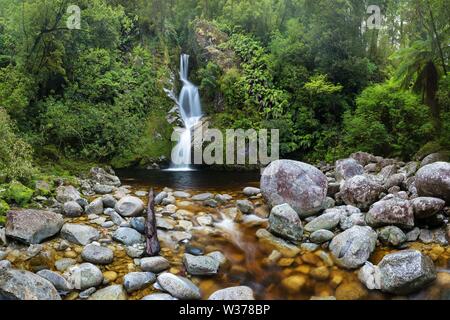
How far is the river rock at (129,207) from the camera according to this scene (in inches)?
282

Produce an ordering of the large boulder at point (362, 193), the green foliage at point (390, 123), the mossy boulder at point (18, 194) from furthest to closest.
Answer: the green foliage at point (390, 123) → the large boulder at point (362, 193) → the mossy boulder at point (18, 194)

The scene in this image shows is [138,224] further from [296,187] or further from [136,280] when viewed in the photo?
[296,187]

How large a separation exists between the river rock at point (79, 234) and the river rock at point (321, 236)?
397 cm

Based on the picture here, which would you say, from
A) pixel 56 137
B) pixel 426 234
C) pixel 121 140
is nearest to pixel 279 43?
pixel 121 140

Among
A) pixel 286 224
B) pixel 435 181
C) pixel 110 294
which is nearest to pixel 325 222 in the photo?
pixel 286 224

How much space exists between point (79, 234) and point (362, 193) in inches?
232

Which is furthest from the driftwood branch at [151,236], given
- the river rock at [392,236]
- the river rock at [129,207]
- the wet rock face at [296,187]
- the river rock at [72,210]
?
the river rock at [392,236]

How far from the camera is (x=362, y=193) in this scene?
7574 mm

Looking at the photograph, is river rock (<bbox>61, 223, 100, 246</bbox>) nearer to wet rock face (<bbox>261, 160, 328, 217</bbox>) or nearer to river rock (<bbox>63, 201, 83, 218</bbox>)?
river rock (<bbox>63, 201, 83, 218</bbox>)

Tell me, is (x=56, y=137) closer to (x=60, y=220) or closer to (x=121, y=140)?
(x=121, y=140)

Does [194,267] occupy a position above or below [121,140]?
below

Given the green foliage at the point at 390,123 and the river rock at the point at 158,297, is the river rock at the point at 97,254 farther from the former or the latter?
the green foliage at the point at 390,123

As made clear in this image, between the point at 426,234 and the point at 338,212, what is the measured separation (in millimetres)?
1587

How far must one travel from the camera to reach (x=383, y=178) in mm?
9383
